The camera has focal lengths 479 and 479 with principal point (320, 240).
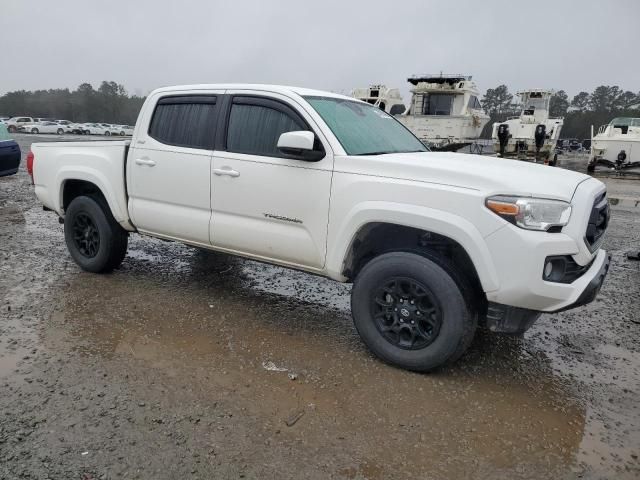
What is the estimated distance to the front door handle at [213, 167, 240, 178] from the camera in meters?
3.84

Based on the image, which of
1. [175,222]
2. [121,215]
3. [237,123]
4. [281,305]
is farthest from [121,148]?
[281,305]

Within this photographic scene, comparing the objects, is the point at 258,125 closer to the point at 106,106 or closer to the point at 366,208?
the point at 366,208

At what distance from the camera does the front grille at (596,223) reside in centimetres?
301

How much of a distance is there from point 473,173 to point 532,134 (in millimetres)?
22272

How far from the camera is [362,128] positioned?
3.95m

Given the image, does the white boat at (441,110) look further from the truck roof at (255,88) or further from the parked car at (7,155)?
the truck roof at (255,88)

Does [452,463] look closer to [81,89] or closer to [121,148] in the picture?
[121,148]

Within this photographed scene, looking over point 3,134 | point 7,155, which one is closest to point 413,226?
point 7,155

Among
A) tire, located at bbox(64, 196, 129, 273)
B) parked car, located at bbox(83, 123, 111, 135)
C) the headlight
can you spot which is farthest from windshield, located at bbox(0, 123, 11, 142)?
parked car, located at bbox(83, 123, 111, 135)

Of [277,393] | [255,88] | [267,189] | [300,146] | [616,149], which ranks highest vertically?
[616,149]

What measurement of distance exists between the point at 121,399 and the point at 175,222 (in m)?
1.81

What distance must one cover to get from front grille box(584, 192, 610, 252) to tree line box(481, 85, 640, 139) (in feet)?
218

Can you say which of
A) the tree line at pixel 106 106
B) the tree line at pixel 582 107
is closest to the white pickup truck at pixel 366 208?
the tree line at pixel 582 107

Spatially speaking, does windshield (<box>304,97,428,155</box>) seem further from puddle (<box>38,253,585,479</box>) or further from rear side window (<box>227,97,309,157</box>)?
puddle (<box>38,253,585,479</box>)
